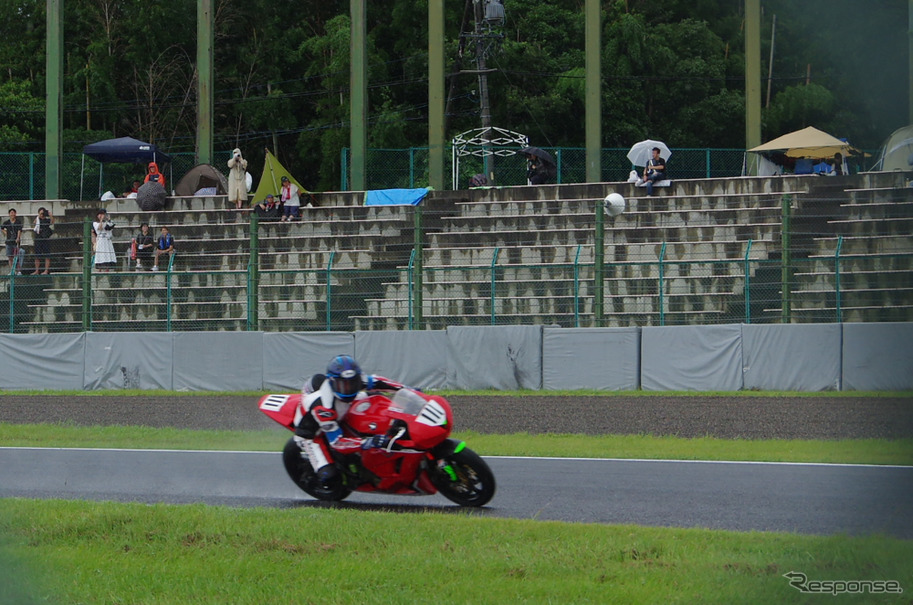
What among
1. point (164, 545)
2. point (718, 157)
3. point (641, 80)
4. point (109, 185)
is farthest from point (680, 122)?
point (164, 545)

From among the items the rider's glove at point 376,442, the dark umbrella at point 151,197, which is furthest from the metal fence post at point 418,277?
the rider's glove at point 376,442

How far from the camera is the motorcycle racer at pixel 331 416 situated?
992cm

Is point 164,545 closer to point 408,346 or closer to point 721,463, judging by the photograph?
point 721,463

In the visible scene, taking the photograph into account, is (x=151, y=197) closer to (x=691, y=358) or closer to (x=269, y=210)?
(x=269, y=210)

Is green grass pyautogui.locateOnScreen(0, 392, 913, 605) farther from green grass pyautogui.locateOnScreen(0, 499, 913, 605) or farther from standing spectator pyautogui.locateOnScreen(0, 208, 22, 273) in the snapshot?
standing spectator pyautogui.locateOnScreen(0, 208, 22, 273)

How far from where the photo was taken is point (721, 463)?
42.8ft

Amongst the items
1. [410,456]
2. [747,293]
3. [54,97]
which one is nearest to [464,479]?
[410,456]

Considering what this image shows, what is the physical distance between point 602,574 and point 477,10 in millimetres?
34244

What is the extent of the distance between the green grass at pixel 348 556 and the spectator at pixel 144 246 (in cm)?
1660

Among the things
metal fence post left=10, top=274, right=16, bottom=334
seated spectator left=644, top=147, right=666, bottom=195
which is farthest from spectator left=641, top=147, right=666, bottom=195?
metal fence post left=10, top=274, right=16, bottom=334

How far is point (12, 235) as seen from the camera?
27328mm

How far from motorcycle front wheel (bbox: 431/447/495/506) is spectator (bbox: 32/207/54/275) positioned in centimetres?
1751

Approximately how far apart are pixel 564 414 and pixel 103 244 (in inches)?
488

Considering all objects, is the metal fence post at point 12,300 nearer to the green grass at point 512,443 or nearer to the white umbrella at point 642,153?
the green grass at point 512,443
